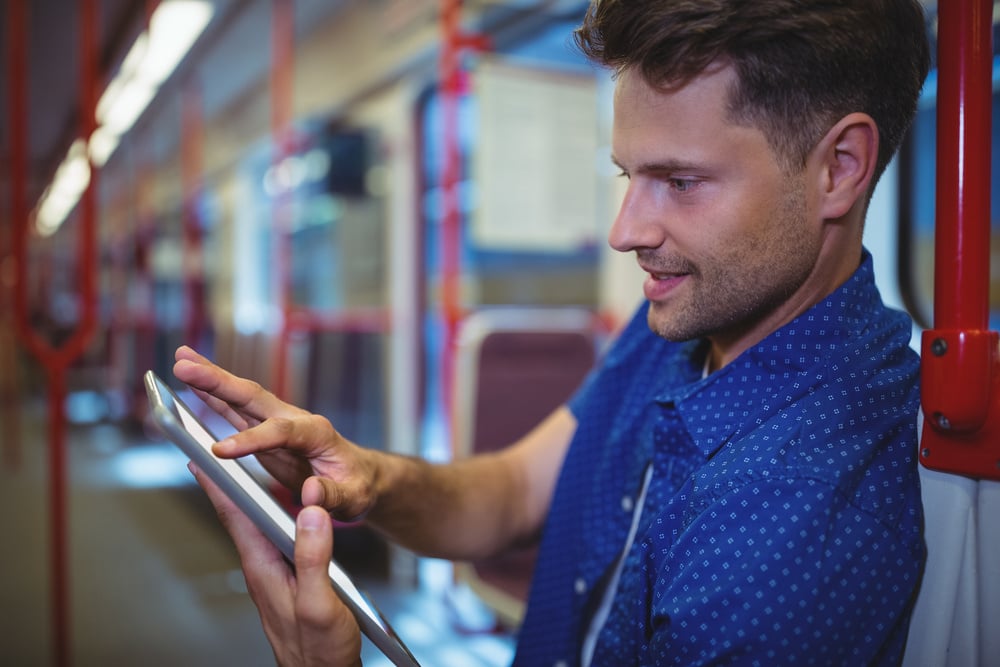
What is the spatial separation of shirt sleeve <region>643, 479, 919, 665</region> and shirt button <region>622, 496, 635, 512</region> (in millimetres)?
306

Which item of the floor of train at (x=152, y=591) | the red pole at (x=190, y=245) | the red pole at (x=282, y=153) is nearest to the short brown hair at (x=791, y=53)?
the floor of train at (x=152, y=591)

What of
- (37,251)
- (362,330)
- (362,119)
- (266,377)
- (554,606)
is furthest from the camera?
(37,251)

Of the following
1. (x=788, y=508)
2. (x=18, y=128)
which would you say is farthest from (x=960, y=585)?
(x=18, y=128)

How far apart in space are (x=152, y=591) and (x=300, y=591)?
3038mm

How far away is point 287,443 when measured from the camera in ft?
2.53

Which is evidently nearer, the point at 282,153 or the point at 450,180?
the point at 450,180

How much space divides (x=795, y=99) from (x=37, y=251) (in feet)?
49.2

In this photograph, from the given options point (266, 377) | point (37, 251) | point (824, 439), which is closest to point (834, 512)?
point (824, 439)

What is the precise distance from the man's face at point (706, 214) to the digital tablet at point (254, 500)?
0.45 m

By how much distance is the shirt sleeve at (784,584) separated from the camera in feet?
2.15

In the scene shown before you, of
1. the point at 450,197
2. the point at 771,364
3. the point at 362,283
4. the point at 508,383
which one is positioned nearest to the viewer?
the point at 771,364

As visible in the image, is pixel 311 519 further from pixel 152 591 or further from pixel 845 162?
pixel 152 591

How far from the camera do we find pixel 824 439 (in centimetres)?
73

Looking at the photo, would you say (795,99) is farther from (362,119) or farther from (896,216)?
(362,119)
